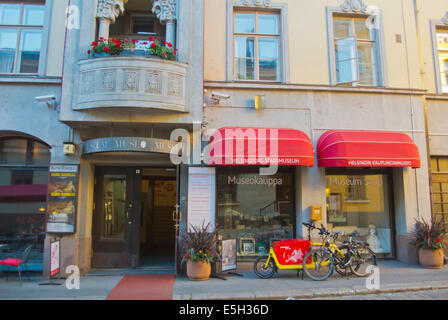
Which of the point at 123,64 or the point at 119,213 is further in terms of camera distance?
the point at 119,213

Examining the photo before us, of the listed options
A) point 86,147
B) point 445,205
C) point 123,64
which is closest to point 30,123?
point 86,147

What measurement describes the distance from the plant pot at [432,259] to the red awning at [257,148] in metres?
3.95

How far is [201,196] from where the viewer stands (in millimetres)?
9258

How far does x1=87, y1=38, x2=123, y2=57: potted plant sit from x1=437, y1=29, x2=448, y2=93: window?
10.0 m

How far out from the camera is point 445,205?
10664 mm

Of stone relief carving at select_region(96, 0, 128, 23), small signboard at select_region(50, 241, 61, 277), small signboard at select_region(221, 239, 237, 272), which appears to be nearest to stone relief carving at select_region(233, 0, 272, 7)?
stone relief carving at select_region(96, 0, 128, 23)

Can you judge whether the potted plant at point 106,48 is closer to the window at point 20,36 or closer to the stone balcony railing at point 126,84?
the stone balcony railing at point 126,84

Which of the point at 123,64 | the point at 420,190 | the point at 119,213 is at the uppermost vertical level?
the point at 123,64

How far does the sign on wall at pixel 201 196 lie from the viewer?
9.18 metres

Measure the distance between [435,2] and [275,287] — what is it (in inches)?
412

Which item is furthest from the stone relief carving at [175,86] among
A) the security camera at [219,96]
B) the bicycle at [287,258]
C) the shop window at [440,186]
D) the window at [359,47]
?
the shop window at [440,186]

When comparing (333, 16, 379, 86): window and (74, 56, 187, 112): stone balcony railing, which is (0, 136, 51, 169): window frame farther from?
(333, 16, 379, 86): window

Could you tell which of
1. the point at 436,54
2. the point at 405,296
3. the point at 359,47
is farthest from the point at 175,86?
the point at 436,54
